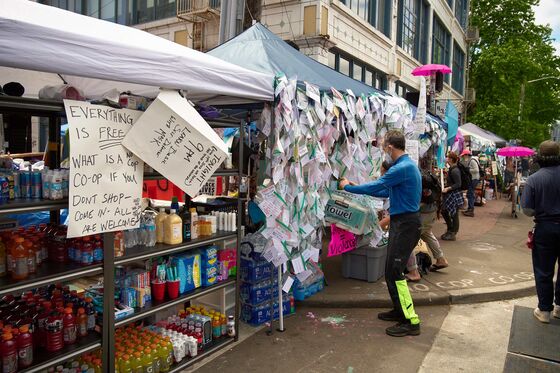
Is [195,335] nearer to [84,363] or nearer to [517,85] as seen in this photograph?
[84,363]

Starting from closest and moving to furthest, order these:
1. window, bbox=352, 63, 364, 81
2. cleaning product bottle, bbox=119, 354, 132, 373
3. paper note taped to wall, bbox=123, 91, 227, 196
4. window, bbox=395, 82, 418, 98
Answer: paper note taped to wall, bbox=123, 91, 227, 196
cleaning product bottle, bbox=119, 354, 132, 373
window, bbox=352, 63, 364, 81
window, bbox=395, 82, 418, 98

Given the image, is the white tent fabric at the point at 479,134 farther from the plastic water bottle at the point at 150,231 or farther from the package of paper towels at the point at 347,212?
the plastic water bottle at the point at 150,231

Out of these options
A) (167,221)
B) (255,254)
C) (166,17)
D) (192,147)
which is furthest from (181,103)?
(166,17)

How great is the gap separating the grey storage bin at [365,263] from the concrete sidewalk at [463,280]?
0.39 feet

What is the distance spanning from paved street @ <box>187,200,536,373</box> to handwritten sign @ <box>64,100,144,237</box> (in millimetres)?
1734

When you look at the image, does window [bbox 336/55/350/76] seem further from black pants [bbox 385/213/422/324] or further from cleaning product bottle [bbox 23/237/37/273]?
cleaning product bottle [bbox 23/237/37/273]

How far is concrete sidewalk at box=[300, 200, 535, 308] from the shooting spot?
5.70 m

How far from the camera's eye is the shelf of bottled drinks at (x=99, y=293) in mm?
2824

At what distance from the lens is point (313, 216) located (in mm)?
5141

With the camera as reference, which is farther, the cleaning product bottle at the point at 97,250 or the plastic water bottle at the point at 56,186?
the cleaning product bottle at the point at 97,250

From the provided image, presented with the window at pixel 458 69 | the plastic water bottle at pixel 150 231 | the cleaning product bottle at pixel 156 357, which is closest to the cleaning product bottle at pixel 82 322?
the cleaning product bottle at pixel 156 357

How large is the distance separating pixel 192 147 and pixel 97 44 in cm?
103

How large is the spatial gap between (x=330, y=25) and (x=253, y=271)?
995 centimetres

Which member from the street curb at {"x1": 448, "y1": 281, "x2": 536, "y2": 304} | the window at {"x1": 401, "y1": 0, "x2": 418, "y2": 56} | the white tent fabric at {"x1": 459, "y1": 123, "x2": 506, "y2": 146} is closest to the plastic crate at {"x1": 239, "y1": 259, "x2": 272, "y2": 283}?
the street curb at {"x1": 448, "y1": 281, "x2": 536, "y2": 304}
